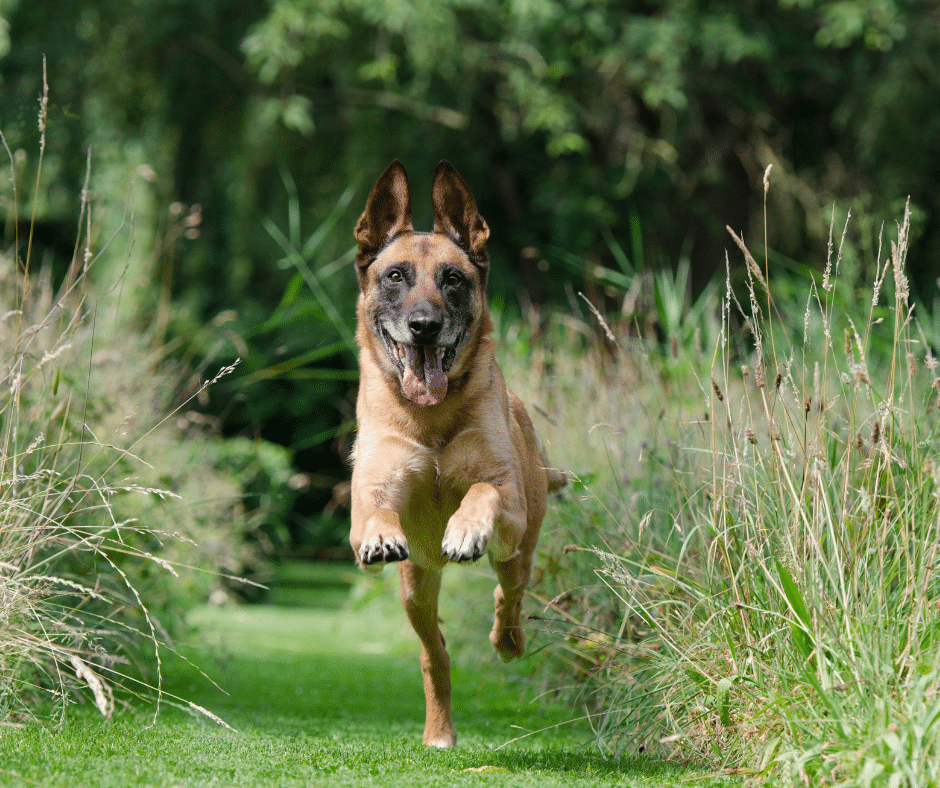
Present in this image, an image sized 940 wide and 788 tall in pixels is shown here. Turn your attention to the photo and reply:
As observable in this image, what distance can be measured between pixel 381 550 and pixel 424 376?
932 millimetres

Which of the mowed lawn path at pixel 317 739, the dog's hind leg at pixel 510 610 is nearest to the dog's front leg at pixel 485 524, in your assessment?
the dog's hind leg at pixel 510 610

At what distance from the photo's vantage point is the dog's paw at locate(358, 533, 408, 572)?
10.4ft

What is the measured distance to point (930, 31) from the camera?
1173cm

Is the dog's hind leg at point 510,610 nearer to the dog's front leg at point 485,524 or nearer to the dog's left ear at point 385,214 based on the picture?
the dog's front leg at point 485,524

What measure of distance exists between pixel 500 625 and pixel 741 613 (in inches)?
46.5

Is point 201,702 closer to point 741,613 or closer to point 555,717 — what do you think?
point 555,717

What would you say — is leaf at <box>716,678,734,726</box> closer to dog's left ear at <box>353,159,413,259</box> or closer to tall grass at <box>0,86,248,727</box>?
tall grass at <box>0,86,248,727</box>

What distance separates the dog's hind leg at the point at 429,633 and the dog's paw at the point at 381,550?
104cm

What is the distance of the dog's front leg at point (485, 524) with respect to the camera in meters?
3.22

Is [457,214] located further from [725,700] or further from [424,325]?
[725,700]

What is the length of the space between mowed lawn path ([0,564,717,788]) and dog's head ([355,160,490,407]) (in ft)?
4.51

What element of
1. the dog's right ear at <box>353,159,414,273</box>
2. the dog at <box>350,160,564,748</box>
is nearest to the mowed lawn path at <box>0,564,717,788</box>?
the dog at <box>350,160,564,748</box>

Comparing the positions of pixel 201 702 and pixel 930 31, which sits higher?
pixel 930 31

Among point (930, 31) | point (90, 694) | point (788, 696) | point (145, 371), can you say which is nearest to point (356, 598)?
point (145, 371)
